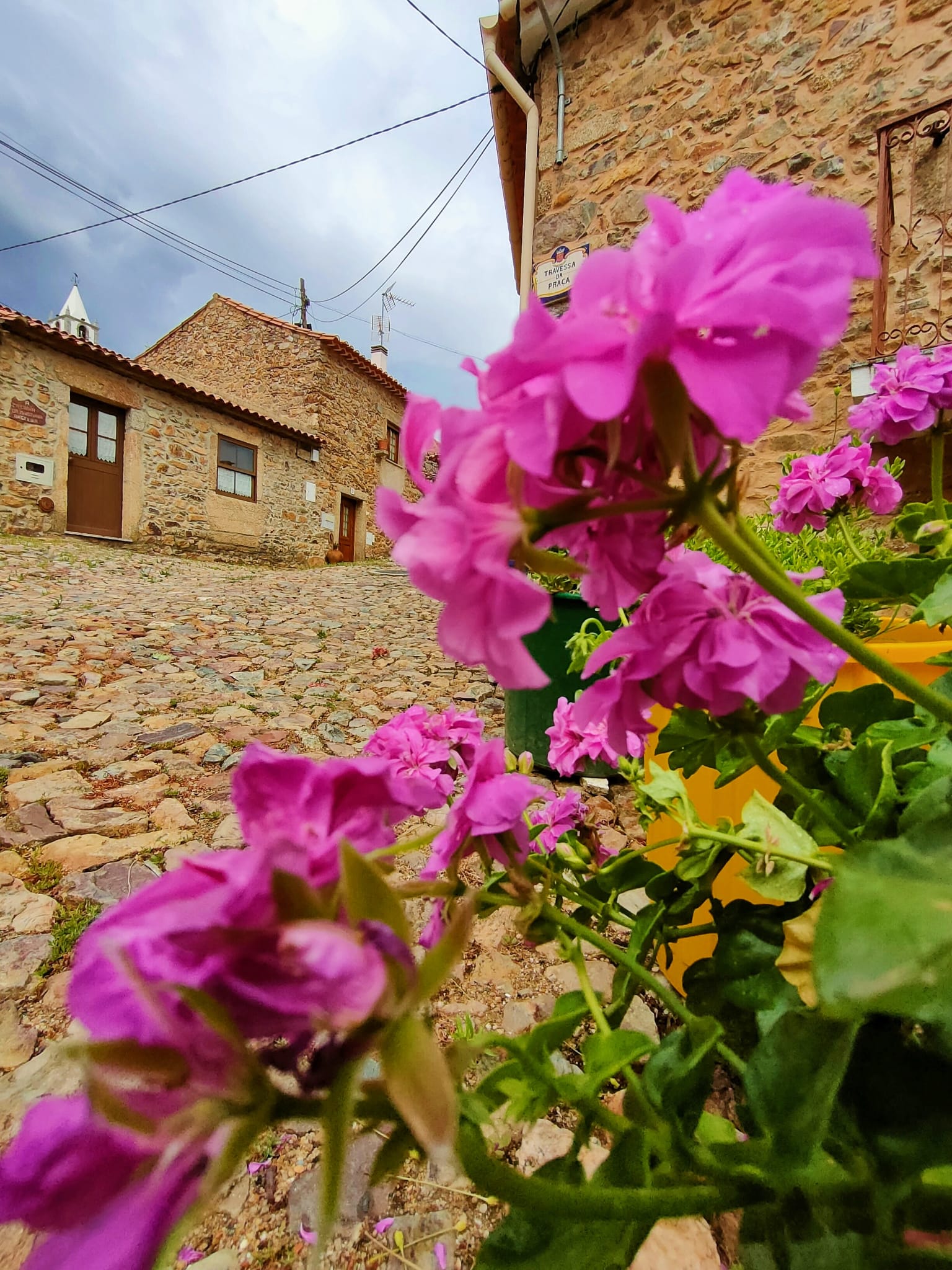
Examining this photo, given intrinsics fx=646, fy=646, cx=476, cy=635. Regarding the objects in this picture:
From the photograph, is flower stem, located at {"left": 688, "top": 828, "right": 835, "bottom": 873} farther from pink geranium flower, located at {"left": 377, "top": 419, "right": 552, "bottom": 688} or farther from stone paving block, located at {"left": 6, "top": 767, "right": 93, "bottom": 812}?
stone paving block, located at {"left": 6, "top": 767, "right": 93, "bottom": 812}

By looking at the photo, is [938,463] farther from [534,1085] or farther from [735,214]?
[534,1085]

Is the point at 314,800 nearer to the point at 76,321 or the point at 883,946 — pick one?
the point at 883,946

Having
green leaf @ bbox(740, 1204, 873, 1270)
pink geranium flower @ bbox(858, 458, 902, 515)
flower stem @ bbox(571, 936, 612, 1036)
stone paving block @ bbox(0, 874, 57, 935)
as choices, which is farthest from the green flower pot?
green leaf @ bbox(740, 1204, 873, 1270)

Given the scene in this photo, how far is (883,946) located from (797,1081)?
0.16m

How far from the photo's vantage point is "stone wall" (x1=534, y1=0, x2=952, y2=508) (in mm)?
3457

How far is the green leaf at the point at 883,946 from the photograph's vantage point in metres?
0.21

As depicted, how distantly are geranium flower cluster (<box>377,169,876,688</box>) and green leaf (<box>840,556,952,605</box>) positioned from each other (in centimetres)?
45

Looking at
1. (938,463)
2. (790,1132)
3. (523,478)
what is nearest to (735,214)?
(523,478)

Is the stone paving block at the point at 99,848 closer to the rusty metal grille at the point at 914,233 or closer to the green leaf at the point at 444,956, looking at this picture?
the green leaf at the point at 444,956

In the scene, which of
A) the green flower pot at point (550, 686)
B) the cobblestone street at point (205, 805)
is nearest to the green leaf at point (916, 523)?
the cobblestone street at point (205, 805)

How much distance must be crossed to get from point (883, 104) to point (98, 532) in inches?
390

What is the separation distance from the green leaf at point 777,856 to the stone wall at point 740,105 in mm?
3534

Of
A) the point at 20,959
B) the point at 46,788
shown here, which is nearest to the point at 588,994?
the point at 20,959

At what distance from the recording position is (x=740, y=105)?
12.8ft
